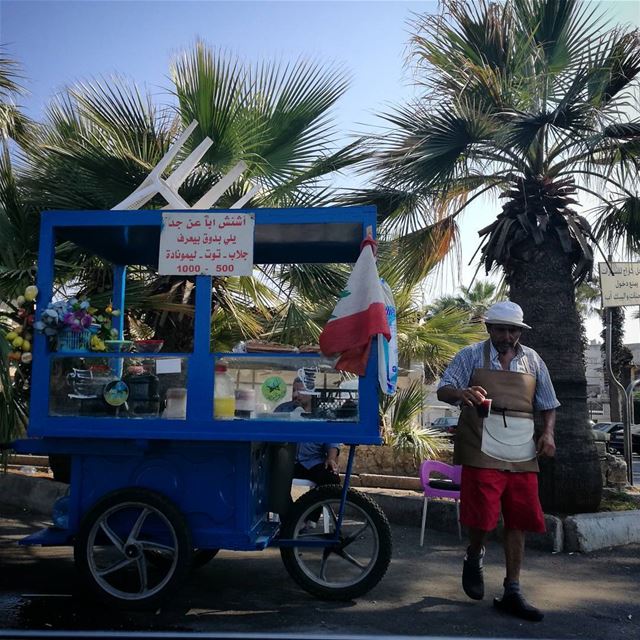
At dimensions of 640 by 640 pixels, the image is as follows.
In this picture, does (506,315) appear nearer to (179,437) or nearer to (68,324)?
(179,437)

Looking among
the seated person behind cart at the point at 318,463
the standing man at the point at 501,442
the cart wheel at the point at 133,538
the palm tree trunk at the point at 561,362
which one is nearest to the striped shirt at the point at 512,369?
the standing man at the point at 501,442

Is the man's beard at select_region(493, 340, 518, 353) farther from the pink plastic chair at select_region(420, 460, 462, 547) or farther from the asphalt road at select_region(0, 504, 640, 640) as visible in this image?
the pink plastic chair at select_region(420, 460, 462, 547)

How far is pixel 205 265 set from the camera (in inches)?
169

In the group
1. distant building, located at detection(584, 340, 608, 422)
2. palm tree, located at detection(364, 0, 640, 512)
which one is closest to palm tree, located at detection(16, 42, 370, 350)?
palm tree, located at detection(364, 0, 640, 512)

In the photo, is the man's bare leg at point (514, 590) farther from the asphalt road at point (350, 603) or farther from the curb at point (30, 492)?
the curb at point (30, 492)

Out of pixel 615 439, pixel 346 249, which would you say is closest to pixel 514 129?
pixel 346 249

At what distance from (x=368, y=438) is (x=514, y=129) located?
3739mm

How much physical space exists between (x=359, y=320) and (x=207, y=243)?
105 cm

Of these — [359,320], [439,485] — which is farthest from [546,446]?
[439,485]

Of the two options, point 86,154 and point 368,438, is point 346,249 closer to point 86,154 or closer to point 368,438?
point 368,438

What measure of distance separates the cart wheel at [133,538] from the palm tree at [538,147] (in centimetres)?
387

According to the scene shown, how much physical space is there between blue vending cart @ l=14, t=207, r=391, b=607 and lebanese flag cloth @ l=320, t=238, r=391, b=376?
4.0 inches

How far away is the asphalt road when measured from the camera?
3.83 metres

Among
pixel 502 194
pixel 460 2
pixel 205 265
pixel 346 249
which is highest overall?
pixel 460 2
